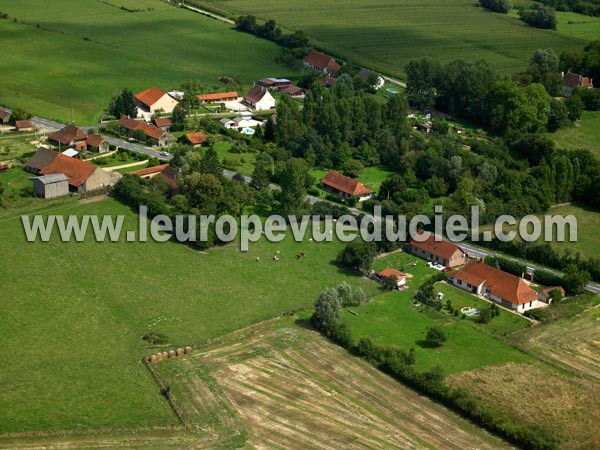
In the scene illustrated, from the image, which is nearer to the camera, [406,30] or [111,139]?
[111,139]

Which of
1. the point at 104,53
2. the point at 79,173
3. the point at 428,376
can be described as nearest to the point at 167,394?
the point at 428,376

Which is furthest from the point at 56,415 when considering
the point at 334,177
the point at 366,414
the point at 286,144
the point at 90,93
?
the point at 90,93

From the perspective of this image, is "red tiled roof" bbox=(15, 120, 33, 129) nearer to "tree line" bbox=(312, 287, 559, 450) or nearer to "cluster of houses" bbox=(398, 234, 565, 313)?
"cluster of houses" bbox=(398, 234, 565, 313)

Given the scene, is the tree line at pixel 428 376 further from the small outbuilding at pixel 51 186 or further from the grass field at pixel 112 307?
the small outbuilding at pixel 51 186

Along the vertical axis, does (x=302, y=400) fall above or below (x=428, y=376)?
below

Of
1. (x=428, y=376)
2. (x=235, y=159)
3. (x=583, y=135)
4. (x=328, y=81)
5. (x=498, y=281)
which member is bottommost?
(x=428, y=376)

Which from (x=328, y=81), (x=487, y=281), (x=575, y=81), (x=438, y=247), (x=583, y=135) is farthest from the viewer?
(x=328, y=81)

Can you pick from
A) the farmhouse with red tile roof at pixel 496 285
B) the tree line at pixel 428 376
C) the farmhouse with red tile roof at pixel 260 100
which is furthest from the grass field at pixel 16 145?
the farmhouse with red tile roof at pixel 496 285

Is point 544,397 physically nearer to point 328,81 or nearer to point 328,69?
point 328,81
